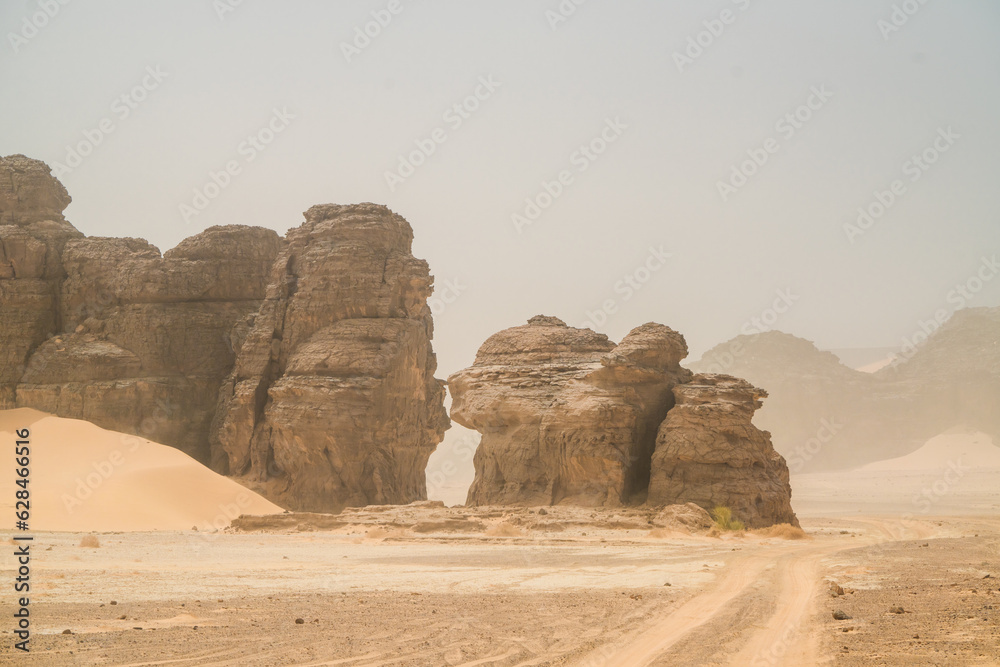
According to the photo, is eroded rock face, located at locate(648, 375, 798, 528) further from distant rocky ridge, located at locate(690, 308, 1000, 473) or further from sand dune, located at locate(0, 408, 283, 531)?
distant rocky ridge, located at locate(690, 308, 1000, 473)

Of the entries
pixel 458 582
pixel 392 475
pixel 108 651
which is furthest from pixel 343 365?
pixel 108 651

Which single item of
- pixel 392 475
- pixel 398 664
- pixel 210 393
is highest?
pixel 210 393

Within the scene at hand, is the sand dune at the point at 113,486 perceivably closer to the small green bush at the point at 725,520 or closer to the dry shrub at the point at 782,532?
the small green bush at the point at 725,520

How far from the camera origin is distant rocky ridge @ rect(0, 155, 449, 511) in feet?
105

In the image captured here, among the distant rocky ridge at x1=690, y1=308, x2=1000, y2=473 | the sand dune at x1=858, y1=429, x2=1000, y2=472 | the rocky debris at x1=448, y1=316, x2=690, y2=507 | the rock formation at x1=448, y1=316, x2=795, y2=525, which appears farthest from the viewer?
the distant rocky ridge at x1=690, y1=308, x2=1000, y2=473

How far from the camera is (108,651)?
770 cm

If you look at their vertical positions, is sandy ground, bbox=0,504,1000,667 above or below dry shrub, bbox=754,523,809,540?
below

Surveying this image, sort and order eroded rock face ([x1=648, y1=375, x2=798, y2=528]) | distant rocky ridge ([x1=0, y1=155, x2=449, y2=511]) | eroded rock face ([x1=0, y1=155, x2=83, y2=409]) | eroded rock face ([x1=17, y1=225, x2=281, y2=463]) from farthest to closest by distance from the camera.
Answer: eroded rock face ([x1=0, y1=155, x2=83, y2=409])
eroded rock face ([x1=17, y1=225, x2=281, y2=463])
distant rocky ridge ([x1=0, y1=155, x2=449, y2=511])
eroded rock face ([x1=648, y1=375, x2=798, y2=528])

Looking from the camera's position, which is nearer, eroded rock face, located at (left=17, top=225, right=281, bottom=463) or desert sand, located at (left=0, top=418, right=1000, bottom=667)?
desert sand, located at (left=0, top=418, right=1000, bottom=667)

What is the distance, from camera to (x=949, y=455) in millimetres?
85062

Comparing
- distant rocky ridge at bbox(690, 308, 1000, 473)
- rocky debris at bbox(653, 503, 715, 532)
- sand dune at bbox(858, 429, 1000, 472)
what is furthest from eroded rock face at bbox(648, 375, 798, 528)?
distant rocky ridge at bbox(690, 308, 1000, 473)

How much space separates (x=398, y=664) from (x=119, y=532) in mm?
17643

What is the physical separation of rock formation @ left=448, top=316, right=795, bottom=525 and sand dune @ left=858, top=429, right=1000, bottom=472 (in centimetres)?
6442

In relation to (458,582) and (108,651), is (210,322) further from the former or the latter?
(108,651)
